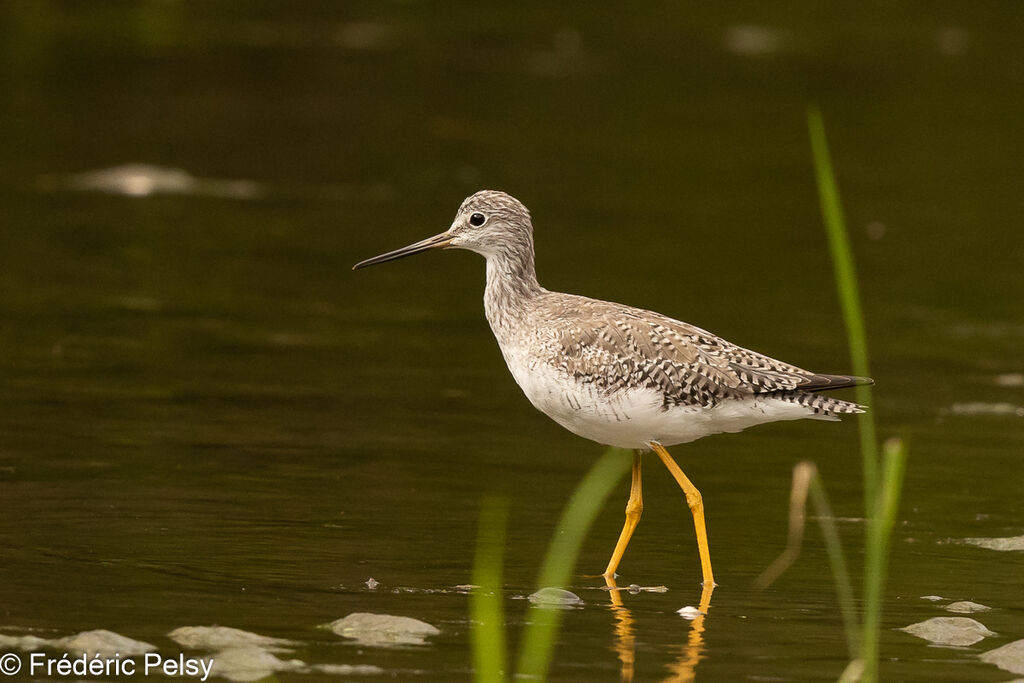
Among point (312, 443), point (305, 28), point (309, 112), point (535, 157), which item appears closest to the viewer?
point (312, 443)

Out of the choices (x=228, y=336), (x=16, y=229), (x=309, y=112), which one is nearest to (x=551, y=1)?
(x=309, y=112)

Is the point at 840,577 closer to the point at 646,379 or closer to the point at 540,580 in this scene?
the point at 540,580

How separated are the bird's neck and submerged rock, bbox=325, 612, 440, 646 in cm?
239

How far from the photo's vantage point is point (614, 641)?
7941 millimetres

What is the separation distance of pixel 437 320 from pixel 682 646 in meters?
7.44

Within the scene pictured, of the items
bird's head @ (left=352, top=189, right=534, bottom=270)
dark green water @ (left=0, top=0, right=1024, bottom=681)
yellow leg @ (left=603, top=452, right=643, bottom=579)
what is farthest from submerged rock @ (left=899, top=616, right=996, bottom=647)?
bird's head @ (left=352, top=189, right=534, bottom=270)

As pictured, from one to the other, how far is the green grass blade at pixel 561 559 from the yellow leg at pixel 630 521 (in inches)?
10.8

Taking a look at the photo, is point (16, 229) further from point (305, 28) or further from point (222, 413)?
point (305, 28)

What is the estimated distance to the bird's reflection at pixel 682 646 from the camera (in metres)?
7.50

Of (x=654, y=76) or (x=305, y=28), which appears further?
(x=305, y=28)

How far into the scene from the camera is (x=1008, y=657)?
7715mm

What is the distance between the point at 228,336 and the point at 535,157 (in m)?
9.63

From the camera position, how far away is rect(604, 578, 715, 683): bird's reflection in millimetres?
7504

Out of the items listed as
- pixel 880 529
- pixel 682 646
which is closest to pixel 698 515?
pixel 682 646
